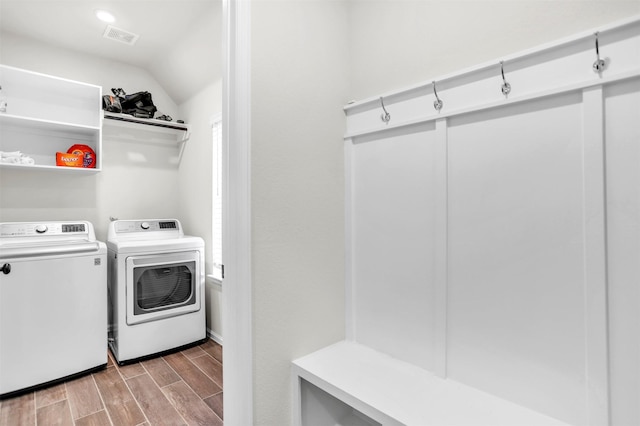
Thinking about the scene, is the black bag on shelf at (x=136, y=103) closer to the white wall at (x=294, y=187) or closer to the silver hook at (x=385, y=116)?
the white wall at (x=294, y=187)

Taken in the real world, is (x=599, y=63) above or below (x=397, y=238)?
above

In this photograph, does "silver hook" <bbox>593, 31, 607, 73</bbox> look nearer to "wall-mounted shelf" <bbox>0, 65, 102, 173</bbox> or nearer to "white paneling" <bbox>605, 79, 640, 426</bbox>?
"white paneling" <bbox>605, 79, 640, 426</bbox>

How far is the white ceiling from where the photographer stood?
234cm

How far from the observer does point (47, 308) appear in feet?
7.18

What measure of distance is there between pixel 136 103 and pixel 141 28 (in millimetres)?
687

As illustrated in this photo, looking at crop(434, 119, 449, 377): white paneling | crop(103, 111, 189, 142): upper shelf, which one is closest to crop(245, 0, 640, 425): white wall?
crop(434, 119, 449, 377): white paneling

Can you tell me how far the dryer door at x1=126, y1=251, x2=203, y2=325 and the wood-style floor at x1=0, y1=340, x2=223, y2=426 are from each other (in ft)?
1.35

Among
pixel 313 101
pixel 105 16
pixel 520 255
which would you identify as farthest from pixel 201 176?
pixel 520 255

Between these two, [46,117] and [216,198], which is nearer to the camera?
[46,117]

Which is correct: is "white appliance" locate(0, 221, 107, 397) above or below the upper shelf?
below

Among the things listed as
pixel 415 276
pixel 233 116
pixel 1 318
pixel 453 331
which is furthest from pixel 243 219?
pixel 1 318

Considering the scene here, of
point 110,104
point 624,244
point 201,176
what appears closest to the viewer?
point 624,244

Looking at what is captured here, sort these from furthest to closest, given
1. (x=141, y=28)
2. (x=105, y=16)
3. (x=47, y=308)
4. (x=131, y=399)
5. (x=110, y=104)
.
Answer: (x=110, y=104)
(x=141, y=28)
(x=105, y=16)
(x=47, y=308)
(x=131, y=399)

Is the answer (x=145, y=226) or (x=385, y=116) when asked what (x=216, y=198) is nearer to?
(x=145, y=226)
